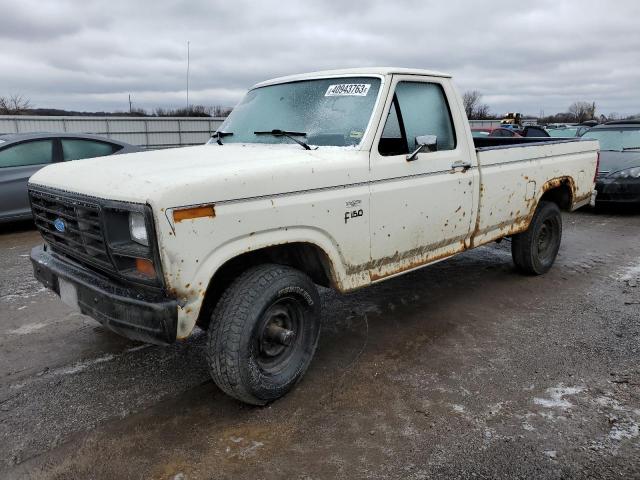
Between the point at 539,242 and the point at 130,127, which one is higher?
the point at 130,127

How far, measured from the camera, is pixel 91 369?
3594mm

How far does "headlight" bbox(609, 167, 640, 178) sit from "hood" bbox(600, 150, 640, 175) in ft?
0.29

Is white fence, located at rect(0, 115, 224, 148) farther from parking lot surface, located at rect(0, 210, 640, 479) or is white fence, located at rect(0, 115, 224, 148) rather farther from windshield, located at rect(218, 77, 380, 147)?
parking lot surface, located at rect(0, 210, 640, 479)

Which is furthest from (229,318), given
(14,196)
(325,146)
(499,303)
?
(14,196)

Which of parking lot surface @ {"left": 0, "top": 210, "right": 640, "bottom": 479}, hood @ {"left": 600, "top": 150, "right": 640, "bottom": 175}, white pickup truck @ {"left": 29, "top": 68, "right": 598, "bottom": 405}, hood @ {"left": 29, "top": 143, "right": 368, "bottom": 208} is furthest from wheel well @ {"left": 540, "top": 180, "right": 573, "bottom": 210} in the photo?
hood @ {"left": 600, "top": 150, "right": 640, "bottom": 175}

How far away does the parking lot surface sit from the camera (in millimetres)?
2621

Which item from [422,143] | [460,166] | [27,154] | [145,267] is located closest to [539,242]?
[460,166]

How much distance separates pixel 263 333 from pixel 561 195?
13.8 feet

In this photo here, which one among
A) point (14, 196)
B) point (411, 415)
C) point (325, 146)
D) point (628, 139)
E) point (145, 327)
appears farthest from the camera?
point (628, 139)

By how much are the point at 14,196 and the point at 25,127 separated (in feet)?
31.1

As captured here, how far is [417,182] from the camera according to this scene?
12.4 ft

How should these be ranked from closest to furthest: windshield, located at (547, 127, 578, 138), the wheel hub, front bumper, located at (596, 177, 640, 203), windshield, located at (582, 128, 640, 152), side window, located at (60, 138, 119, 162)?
the wheel hub, side window, located at (60, 138, 119, 162), front bumper, located at (596, 177, 640, 203), windshield, located at (582, 128, 640, 152), windshield, located at (547, 127, 578, 138)

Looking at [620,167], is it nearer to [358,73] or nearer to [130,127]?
[358,73]

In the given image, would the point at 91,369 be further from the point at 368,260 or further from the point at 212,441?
the point at 368,260
